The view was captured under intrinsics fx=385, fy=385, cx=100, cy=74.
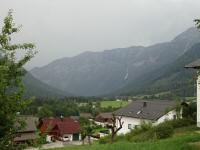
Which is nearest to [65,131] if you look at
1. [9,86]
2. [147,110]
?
[147,110]

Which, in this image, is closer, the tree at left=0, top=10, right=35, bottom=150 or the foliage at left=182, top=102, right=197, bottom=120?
the tree at left=0, top=10, right=35, bottom=150

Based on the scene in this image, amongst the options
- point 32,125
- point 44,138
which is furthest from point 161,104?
point 44,138

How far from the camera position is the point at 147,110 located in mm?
61375

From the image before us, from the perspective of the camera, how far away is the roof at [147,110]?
193 feet

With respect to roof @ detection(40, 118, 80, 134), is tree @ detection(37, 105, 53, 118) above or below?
above

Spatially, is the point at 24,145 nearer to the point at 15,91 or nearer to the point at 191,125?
the point at 15,91

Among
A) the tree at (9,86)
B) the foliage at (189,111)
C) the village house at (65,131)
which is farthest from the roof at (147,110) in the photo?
the tree at (9,86)

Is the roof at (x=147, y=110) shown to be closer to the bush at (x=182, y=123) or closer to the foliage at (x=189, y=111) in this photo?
the foliage at (x=189, y=111)

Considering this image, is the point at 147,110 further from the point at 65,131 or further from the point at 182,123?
the point at 65,131

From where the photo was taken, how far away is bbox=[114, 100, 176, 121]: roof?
58719 mm

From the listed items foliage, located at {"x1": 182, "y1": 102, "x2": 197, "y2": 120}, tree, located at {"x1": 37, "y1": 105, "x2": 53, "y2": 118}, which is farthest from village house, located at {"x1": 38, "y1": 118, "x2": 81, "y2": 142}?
foliage, located at {"x1": 182, "y1": 102, "x2": 197, "y2": 120}

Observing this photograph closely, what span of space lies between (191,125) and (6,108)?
2698 cm

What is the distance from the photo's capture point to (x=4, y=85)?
10023mm

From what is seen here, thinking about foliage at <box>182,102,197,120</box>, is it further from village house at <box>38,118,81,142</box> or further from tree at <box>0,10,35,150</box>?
village house at <box>38,118,81,142</box>
